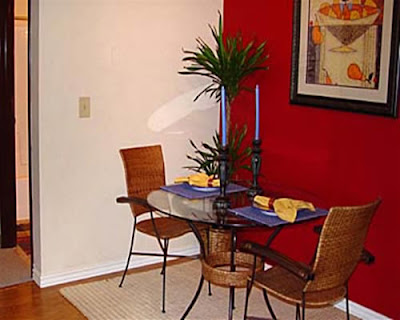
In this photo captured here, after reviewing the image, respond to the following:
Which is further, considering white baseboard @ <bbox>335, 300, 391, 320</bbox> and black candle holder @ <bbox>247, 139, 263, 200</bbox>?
white baseboard @ <bbox>335, 300, 391, 320</bbox>

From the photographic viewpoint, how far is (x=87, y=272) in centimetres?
397

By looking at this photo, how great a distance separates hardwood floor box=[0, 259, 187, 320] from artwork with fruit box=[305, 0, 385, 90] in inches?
78.6

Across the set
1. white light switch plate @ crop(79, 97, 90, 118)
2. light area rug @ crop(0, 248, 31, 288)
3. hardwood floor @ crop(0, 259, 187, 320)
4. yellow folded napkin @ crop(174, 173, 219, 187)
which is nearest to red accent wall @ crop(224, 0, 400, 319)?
yellow folded napkin @ crop(174, 173, 219, 187)

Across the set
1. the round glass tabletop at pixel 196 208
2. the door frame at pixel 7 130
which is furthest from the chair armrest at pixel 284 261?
the door frame at pixel 7 130

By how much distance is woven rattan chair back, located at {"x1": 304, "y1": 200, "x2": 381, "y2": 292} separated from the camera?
2441mm

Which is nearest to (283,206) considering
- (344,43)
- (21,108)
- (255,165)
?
(255,165)

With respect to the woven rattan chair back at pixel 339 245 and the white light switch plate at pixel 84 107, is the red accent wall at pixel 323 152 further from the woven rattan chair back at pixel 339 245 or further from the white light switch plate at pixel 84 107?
the white light switch plate at pixel 84 107

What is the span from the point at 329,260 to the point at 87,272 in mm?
1993

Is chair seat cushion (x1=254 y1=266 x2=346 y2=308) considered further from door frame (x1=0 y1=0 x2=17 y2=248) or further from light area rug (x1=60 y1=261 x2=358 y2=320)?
door frame (x1=0 y1=0 x2=17 y2=248)

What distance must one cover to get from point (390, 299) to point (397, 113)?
3.34ft

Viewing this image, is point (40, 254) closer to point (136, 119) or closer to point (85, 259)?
point (85, 259)

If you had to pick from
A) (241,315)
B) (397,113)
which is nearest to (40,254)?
(241,315)

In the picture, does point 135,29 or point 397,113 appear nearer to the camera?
point 397,113

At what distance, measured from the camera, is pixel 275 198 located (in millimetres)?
3088
